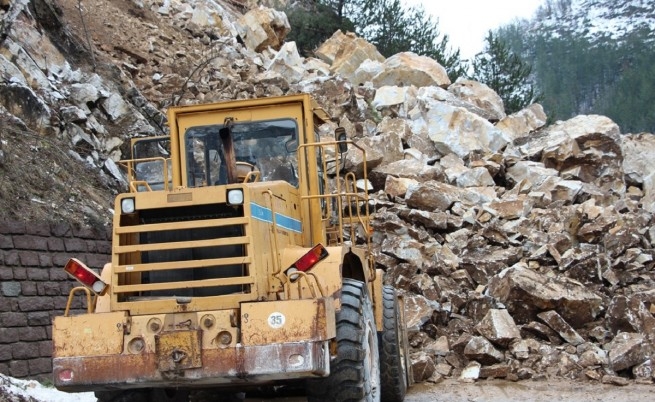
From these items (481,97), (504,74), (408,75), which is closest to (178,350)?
(481,97)

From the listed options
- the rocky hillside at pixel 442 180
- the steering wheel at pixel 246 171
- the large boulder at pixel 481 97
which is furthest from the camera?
the large boulder at pixel 481 97

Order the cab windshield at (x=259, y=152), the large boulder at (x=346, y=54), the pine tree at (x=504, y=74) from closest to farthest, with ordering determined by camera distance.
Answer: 1. the cab windshield at (x=259, y=152)
2. the large boulder at (x=346, y=54)
3. the pine tree at (x=504, y=74)

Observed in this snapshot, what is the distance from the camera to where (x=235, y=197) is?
6.60m

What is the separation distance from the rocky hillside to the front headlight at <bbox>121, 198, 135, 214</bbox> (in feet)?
11.4

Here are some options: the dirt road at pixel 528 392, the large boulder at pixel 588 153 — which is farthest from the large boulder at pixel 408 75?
the dirt road at pixel 528 392

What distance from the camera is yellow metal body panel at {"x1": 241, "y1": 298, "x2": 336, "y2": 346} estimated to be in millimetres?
6070

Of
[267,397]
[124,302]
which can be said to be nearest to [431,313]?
[267,397]

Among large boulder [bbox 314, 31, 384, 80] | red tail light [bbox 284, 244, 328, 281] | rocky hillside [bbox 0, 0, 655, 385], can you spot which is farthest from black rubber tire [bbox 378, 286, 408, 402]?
large boulder [bbox 314, 31, 384, 80]

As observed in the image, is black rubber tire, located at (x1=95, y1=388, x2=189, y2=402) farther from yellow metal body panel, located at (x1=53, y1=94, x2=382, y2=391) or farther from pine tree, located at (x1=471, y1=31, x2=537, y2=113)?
pine tree, located at (x1=471, y1=31, x2=537, y2=113)

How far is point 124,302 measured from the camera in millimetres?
6551

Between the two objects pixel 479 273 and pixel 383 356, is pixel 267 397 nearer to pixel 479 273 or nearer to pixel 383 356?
pixel 383 356

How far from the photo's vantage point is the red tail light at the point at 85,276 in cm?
666

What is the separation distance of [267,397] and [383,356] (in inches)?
68.6

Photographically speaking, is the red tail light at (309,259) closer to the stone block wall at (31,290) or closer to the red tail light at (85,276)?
the red tail light at (85,276)
